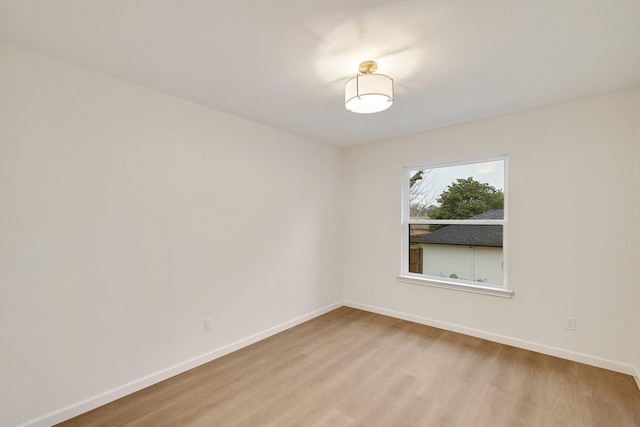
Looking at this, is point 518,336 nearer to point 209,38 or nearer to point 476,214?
point 476,214

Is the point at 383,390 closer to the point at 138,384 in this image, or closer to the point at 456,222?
the point at 138,384

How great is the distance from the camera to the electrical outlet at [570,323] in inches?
107

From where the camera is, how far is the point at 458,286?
11.1ft

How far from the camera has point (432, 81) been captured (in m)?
2.30

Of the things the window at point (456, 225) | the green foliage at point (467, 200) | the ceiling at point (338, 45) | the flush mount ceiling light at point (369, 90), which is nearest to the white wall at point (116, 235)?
the ceiling at point (338, 45)

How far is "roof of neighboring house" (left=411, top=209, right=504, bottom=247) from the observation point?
3.26m

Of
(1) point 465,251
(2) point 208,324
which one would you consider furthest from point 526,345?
(2) point 208,324

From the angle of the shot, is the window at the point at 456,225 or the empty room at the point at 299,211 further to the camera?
the window at the point at 456,225

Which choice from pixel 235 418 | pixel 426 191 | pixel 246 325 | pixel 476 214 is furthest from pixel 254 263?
pixel 476 214

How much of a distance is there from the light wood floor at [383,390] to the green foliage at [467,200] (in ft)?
4.90

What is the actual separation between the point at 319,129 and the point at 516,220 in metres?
2.44

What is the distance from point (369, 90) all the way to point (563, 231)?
2.42 metres

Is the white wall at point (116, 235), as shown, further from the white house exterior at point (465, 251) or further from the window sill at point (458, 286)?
the white house exterior at point (465, 251)

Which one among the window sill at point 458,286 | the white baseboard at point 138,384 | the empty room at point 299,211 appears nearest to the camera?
the empty room at point 299,211
